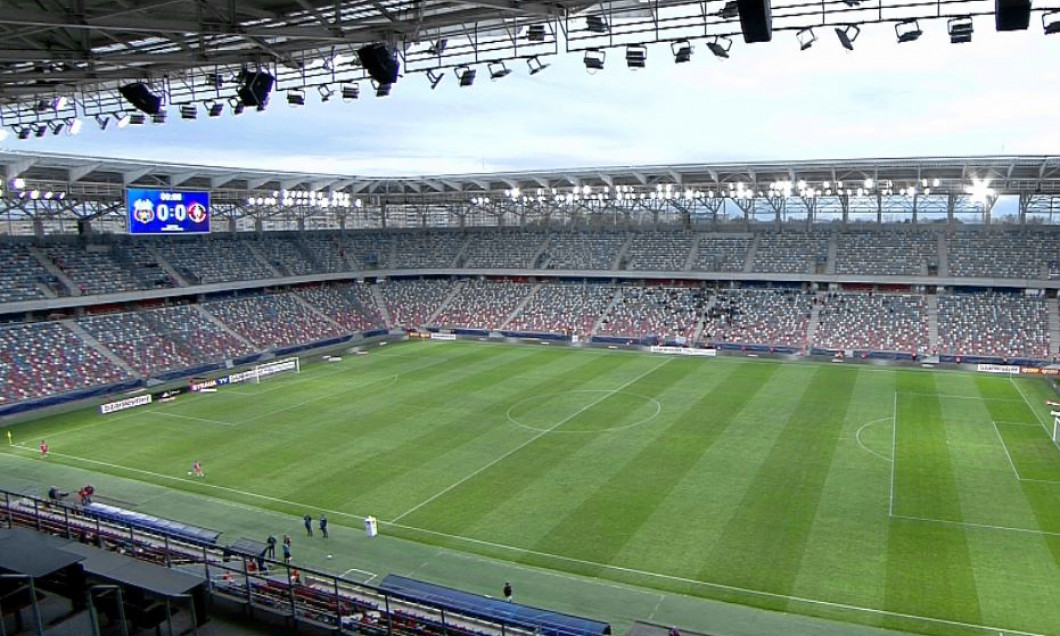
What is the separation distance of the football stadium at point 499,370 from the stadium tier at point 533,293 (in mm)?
336

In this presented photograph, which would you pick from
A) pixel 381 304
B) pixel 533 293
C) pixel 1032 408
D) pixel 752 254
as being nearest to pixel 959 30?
pixel 1032 408

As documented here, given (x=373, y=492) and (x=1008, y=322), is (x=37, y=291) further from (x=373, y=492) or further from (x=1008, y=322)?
(x=1008, y=322)

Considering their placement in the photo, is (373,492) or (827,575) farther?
(373,492)

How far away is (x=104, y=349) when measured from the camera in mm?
48562

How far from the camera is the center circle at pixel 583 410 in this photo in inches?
1425

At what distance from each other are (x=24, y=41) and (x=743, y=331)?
50.5 metres

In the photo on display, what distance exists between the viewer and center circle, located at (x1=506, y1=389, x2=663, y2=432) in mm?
36188

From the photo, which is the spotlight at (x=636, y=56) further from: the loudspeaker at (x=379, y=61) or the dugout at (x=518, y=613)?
the dugout at (x=518, y=613)

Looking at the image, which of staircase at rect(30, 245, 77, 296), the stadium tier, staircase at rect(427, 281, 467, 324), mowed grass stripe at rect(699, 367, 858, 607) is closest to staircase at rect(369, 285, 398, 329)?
the stadium tier

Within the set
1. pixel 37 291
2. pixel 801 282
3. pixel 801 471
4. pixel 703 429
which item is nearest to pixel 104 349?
pixel 37 291

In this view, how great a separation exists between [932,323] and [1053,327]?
283 inches

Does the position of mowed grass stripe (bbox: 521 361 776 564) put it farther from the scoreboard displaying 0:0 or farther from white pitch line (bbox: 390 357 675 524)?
the scoreboard displaying 0:0

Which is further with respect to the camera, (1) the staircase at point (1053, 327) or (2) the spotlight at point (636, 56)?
(1) the staircase at point (1053, 327)

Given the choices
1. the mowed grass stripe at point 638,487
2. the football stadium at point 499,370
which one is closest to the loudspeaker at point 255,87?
the football stadium at point 499,370
